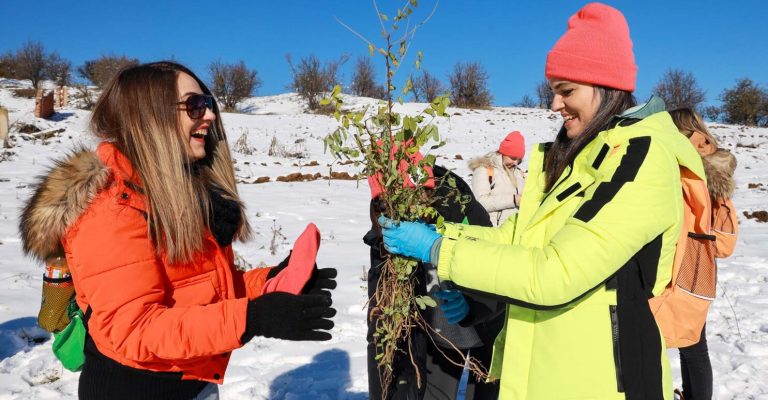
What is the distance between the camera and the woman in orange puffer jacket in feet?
4.66

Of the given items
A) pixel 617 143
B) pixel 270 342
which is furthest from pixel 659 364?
pixel 270 342

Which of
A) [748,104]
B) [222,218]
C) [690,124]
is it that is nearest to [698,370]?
[690,124]

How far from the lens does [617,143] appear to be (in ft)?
4.90

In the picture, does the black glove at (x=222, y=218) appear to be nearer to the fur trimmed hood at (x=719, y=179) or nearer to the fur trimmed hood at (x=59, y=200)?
the fur trimmed hood at (x=59, y=200)

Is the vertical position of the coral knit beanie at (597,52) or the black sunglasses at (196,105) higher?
the coral knit beanie at (597,52)

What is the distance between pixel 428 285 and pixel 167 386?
4.31 feet

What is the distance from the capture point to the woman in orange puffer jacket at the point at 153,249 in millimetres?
1421

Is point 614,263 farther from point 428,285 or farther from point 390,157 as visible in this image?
point 428,285

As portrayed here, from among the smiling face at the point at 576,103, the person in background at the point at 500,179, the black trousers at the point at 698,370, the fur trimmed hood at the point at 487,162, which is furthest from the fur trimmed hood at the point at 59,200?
the fur trimmed hood at the point at 487,162

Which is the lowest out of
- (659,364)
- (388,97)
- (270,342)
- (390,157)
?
(270,342)

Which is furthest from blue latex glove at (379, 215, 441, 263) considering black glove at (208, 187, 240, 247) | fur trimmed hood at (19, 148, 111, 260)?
fur trimmed hood at (19, 148, 111, 260)

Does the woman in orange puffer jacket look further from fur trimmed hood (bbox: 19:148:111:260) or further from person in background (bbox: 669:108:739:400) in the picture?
person in background (bbox: 669:108:739:400)

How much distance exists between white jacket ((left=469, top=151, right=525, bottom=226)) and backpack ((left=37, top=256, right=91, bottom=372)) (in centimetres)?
376

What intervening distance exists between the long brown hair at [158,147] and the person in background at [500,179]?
358 centimetres
